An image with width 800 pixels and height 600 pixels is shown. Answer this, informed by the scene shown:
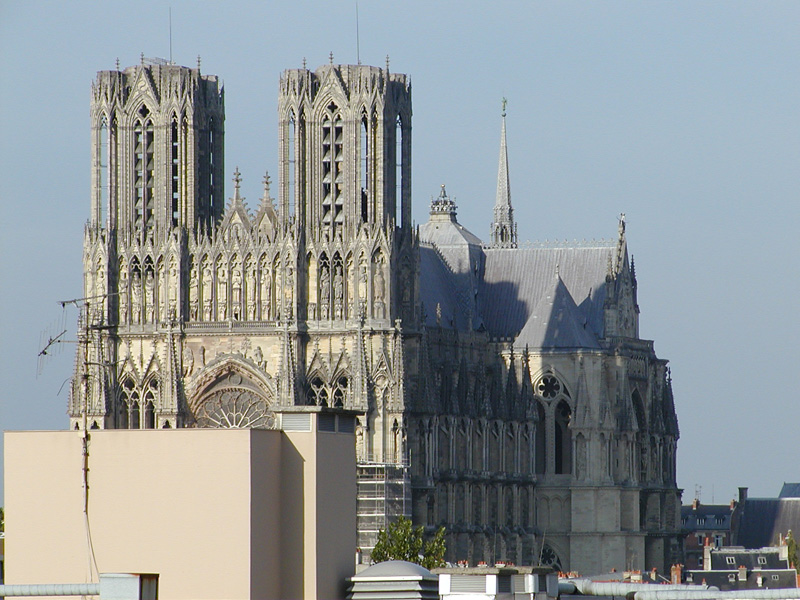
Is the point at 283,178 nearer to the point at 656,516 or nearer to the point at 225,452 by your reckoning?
the point at 656,516

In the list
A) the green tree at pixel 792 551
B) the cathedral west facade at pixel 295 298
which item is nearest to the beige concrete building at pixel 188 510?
the cathedral west facade at pixel 295 298

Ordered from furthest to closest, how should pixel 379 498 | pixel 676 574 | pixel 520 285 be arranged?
pixel 520 285 → pixel 676 574 → pixel 379 498

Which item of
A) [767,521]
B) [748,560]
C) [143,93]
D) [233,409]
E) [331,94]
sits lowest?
[748,560]

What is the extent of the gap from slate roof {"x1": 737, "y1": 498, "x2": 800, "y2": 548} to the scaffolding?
1973 inches

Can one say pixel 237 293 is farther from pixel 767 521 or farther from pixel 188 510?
pixel 188 510

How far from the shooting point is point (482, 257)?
149750 millimetres

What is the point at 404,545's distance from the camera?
118 metres

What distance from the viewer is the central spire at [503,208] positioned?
173m

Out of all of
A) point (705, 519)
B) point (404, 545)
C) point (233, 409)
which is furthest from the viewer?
point (705, 519)

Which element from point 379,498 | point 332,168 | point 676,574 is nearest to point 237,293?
point 332,168

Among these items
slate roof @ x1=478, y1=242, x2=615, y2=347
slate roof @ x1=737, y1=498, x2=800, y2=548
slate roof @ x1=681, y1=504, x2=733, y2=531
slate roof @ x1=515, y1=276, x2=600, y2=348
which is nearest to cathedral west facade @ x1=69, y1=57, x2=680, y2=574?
slate roof @ x1=515, y1=276, x2=600, y2=348

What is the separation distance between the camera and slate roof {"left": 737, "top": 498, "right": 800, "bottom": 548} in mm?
168750

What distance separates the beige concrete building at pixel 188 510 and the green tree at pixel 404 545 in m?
47.7

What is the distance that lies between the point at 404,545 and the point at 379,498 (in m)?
5.17
